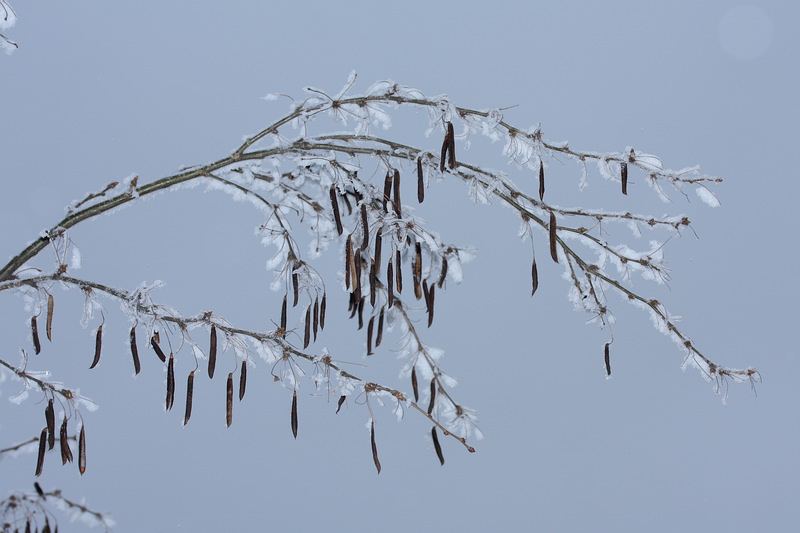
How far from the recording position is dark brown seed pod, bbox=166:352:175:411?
4.61ft

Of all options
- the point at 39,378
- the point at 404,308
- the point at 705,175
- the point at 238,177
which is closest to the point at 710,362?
the point at 705,175

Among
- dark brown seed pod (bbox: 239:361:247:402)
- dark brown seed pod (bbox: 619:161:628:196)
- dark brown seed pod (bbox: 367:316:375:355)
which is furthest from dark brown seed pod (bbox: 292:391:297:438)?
dark brown seed pod (bbox: 619:161:628:196)

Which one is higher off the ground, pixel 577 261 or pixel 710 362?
pixel 577 261

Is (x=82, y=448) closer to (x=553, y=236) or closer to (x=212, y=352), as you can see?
(x=212, y=352)

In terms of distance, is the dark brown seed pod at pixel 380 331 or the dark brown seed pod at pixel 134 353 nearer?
the dark brown seed pod at pixel 134 353

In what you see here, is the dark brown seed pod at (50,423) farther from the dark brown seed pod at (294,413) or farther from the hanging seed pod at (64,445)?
the dark brown seed pod at (294,413)

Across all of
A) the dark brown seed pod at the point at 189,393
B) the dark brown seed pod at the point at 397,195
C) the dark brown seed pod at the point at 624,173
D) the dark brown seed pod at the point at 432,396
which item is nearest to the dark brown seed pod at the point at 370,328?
the dark brown seed pod at the point at 432,396

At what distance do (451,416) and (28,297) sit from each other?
886 millimetres

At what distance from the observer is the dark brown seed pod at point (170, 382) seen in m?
1.41

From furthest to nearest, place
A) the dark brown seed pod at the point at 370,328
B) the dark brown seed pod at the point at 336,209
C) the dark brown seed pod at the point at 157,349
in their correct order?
the dark brown seed pod at the point at 370,328, the dark brown seed pod at the point at 336,209, the dark brown seed pod at the point at 157,349

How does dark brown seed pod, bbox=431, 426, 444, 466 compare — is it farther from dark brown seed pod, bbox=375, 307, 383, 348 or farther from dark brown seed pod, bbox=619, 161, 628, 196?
dark brown seed pod, bbox=619, 161, 628, 196

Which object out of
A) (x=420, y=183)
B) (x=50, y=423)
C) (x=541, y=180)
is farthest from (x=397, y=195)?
(x=50, y=423)

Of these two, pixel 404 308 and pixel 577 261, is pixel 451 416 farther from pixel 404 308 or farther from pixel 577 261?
pixel 577 261

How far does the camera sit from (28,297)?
146 centimetres
